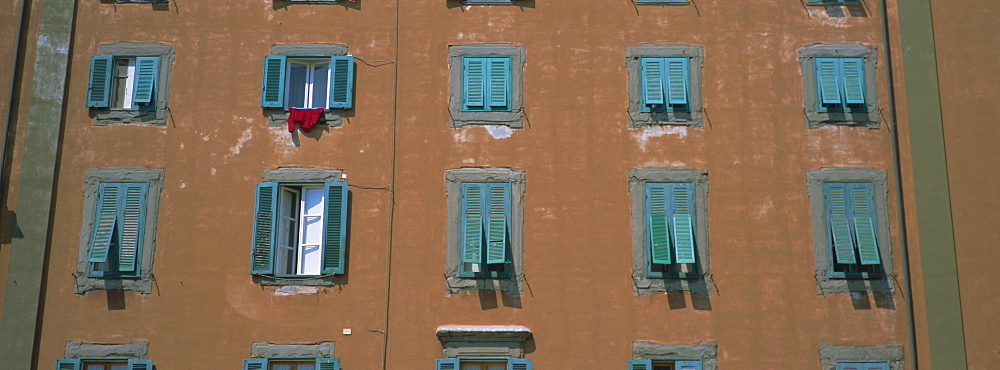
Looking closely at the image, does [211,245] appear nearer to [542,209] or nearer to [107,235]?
[107,235]

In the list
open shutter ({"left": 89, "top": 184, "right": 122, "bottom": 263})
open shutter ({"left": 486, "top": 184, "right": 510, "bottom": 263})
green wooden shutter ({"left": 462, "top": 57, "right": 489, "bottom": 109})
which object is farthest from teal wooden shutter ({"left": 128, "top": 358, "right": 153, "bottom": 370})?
green wooden shutter ({"left": 462, "top": 57, "right": 489, "bottom": 109})

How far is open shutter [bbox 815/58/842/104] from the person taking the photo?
18594mm

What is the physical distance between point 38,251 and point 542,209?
319 inches

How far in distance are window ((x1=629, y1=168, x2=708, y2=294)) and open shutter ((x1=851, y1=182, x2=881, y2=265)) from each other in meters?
2.39

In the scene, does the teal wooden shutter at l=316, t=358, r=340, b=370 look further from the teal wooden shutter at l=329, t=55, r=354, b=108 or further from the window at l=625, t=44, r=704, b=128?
the window at l=625, t=44, r=704, b=128

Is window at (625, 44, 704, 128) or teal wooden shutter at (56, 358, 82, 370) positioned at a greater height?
window at (625, 44, 704, 128)

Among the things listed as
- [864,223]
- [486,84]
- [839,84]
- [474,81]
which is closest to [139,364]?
[474,81]

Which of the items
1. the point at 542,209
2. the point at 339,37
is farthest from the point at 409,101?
the point at 542,209

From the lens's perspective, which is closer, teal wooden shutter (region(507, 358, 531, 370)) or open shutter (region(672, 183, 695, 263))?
teal wooden shutter (region(507, 358, 531, 370))

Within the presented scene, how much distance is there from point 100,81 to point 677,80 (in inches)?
378

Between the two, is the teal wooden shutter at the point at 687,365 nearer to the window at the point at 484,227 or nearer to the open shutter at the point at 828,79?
the window at the point at 484,227

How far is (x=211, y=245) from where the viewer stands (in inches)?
717

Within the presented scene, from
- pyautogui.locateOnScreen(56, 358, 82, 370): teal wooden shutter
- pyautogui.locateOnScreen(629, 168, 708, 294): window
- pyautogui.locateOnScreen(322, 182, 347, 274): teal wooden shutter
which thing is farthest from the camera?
pyautogui.locateOnScreen(322, 182, 347, 274): teal wooden shutter

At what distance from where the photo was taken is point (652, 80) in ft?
61.4
